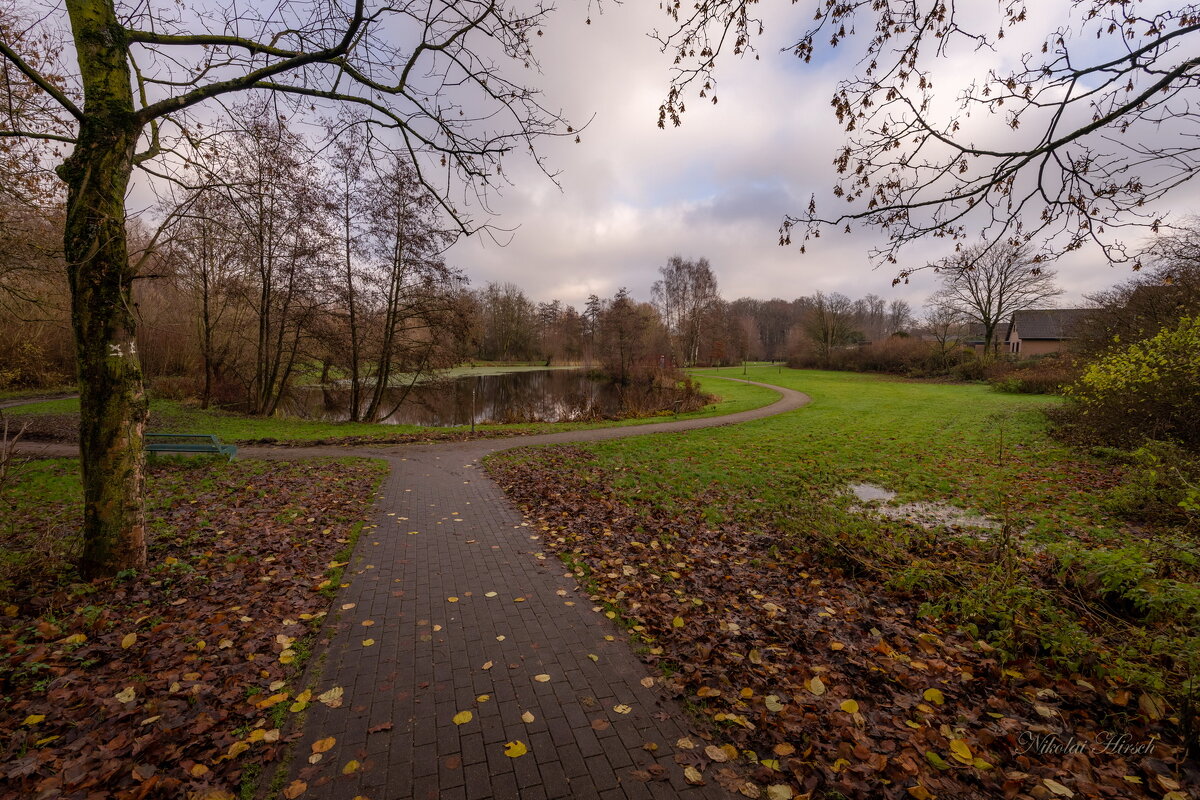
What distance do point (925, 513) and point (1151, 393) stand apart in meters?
6.81

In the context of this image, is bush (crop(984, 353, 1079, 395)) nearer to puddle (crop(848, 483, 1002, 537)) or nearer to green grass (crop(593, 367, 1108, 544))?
green grass (crop(593, 367, 1108, 544))

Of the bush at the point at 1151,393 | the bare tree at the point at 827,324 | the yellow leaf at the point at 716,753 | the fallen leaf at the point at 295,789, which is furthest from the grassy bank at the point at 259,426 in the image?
the bare tree at the point at 827,324

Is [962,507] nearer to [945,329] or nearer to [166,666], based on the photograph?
[166,666]

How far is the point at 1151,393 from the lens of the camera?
30.8 feet

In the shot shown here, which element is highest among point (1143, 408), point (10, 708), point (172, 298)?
point (172, 298)

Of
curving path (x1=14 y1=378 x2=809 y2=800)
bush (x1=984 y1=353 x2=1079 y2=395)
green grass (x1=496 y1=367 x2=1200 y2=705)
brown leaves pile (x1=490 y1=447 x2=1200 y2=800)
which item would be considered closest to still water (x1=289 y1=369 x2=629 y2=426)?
→ green grass (x1=496 y1=367 x2=1200 y2=705)

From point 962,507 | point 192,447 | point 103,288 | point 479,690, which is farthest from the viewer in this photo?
point 192,447

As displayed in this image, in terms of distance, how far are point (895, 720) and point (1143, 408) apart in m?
12.0

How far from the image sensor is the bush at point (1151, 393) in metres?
8.70

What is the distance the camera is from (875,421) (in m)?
16.9

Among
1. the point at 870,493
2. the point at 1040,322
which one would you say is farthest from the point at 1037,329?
the point at 870,493

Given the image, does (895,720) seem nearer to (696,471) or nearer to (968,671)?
(968,671)

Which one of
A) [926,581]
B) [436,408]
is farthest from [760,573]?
[436,408]

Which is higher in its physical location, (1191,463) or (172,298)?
(172,298)
